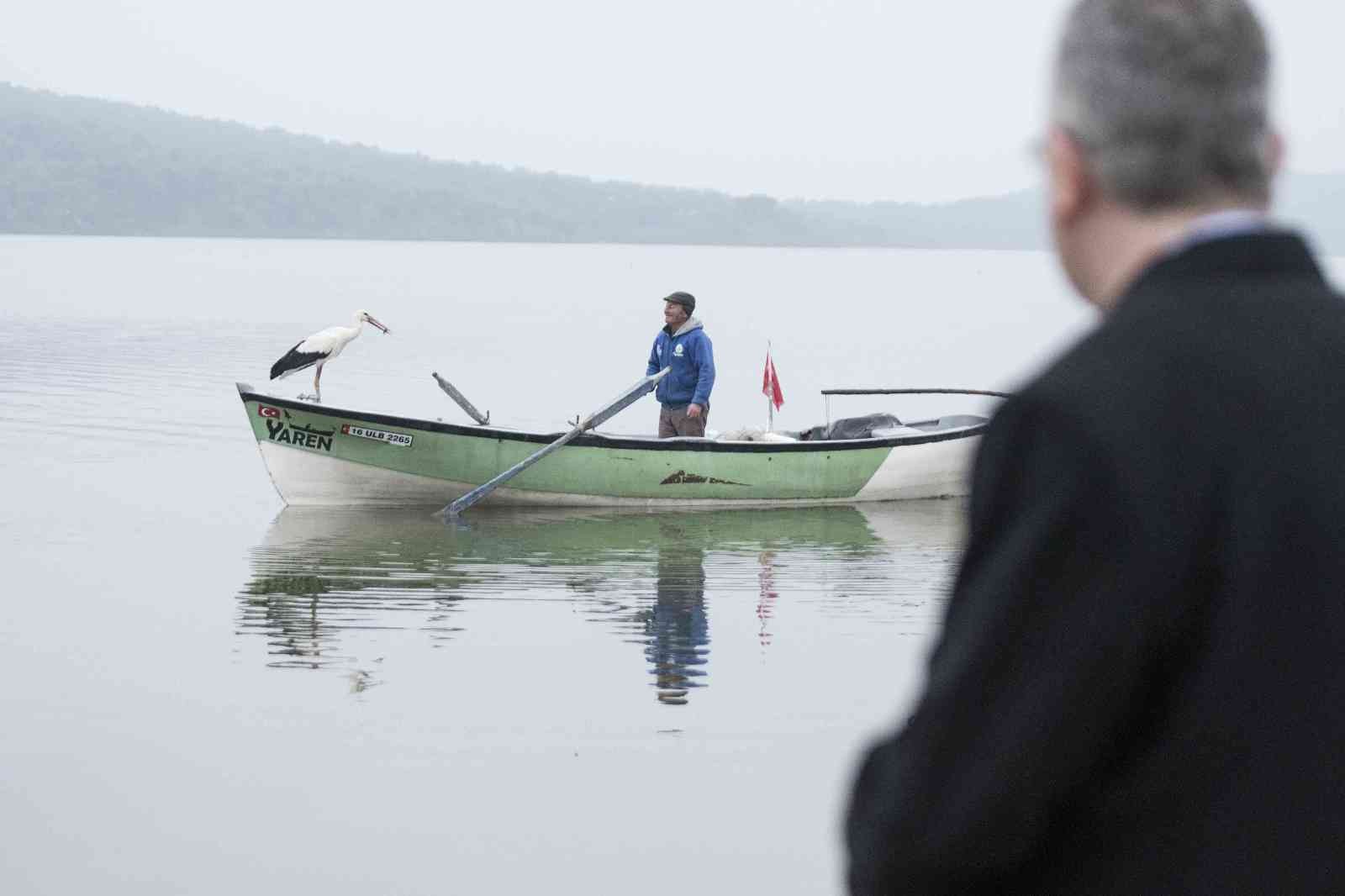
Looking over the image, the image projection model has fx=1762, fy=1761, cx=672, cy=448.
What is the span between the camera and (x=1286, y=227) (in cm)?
153

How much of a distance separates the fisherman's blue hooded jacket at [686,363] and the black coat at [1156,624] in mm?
14005

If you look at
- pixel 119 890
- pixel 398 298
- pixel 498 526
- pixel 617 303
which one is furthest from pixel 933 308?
pixel 119 890

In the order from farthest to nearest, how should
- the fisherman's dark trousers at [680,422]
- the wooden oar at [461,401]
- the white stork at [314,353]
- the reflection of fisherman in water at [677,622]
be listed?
1. the wooden oar at [461,401]
2. the fisherman's dark trousers at [680,422]
3. the white stork at [314,353]
4. the reflection of fisherman in water at [677,622]

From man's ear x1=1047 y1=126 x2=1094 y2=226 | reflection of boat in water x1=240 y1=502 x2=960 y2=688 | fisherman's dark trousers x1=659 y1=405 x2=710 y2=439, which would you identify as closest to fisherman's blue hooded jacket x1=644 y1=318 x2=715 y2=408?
fisherman's dark trousers x1=659 y1=405 x2=710 y2=439

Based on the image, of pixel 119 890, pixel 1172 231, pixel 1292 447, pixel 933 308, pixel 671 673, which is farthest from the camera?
pixel 933 308

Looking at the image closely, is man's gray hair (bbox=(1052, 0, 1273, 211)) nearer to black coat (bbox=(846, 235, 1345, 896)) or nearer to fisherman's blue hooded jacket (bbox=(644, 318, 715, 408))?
black coat (bbox=(846, 235, 1345, 896))

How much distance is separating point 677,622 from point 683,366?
4100 mm

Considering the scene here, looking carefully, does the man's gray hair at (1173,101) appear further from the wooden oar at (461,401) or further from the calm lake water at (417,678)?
the wooden oar at (461,401)

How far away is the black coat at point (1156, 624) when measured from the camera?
1394 mm

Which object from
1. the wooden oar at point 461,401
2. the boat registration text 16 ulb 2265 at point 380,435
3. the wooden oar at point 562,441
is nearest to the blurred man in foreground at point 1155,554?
the wooden oar at point 562,441

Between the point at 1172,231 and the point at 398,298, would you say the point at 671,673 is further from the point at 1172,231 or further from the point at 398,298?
the point at 398,298

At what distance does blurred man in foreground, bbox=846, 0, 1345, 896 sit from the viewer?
1.40m

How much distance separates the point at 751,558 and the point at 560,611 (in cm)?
286

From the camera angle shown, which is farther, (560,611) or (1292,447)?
(560,611)
